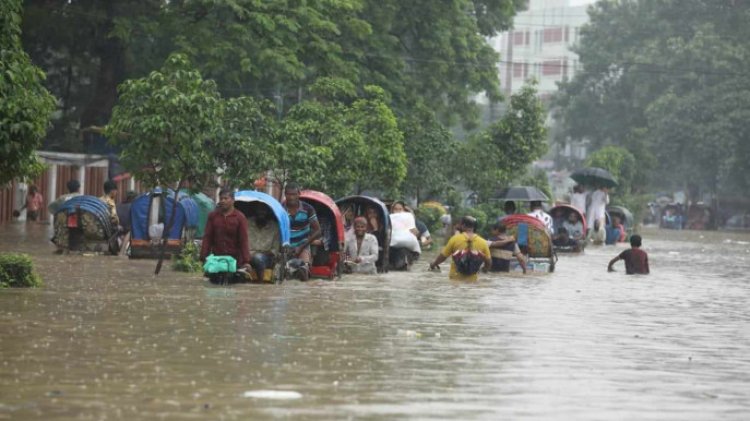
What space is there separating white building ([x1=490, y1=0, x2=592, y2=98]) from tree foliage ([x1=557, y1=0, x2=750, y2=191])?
47143mm

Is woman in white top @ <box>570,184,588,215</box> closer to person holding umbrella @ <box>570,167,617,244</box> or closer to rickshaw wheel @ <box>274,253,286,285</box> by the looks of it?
person holding umbrella @ <box>570,167,617,244</box>

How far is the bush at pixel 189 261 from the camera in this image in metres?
24.4

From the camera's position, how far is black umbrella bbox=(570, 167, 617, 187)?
4850 cm

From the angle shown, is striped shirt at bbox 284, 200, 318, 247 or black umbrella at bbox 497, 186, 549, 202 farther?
black umbrella at bbox 497, 186, 549, 202

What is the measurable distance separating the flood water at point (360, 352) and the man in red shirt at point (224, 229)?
1.87ft

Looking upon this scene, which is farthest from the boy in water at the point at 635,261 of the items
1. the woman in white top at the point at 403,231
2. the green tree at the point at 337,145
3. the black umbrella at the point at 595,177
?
the black umbrella at the point at 595,177

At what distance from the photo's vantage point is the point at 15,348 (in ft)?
40.4

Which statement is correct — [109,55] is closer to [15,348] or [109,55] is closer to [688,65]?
[15,348]

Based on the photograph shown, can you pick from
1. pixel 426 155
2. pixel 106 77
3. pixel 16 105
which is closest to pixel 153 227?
pixel 16 105

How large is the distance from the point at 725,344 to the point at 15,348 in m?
6.74

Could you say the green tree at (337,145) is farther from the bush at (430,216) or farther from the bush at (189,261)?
the bush at (430,216)

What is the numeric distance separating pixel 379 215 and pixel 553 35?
12046cm

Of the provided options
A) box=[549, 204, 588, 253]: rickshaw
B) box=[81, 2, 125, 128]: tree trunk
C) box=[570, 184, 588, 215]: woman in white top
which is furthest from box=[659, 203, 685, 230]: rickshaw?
box=[81, 2, 125, 128]: tree trunk

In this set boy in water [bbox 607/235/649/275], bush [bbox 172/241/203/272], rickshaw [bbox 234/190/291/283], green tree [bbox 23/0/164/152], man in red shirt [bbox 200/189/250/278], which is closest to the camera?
man in red shirt [bbox 200/189/250/278]
